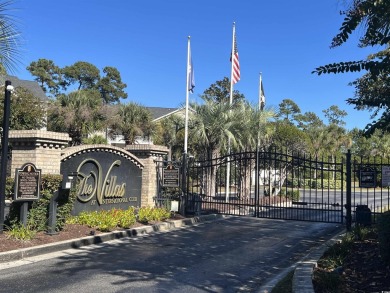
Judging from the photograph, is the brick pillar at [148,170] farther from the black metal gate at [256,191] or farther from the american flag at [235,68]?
the american flag at [235,68]

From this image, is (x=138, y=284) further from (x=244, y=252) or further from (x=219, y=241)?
(x=219, y=241)

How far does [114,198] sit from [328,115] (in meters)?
78.0

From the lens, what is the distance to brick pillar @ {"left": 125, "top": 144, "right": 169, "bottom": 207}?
1479 cm

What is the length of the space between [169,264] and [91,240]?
2.78 m

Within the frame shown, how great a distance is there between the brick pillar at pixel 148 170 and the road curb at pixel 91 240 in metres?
1.72

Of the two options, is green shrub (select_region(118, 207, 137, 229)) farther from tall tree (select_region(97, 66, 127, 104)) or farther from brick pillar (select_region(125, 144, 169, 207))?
tall tree (select_region(97, 66, 127, 104))

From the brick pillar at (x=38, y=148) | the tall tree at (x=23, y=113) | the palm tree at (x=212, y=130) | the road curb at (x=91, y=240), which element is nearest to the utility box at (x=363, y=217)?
the road curb at (x=91, y=240)

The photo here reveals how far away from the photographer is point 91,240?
9.87 m

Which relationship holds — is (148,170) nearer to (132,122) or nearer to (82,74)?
(132,122)

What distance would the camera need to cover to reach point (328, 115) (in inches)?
3334

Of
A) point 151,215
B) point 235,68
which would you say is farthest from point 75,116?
point 151,215

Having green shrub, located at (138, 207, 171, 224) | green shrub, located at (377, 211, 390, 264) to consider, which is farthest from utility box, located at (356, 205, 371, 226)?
green shrub, located at (138, 207, 171, 224)

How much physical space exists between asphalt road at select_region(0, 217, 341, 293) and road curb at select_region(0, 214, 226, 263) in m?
0.25

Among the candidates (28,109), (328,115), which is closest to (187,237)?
(28,109)
